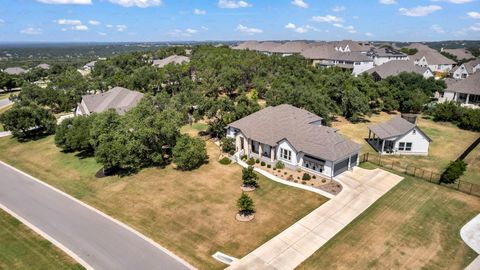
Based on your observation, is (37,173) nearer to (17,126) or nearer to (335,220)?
Answer: (17,126)

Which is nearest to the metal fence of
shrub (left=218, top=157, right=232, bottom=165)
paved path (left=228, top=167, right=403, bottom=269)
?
paved path (left=228, top=167, right=403, bottom=269)

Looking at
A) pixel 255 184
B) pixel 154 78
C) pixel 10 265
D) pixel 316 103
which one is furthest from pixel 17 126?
pixel 316 103

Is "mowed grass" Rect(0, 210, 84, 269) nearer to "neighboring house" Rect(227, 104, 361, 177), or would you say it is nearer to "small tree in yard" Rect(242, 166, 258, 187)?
"small tree in yard" Rect(242, 166, 258, 187)

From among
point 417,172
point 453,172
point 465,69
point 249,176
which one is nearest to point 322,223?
point 249,176

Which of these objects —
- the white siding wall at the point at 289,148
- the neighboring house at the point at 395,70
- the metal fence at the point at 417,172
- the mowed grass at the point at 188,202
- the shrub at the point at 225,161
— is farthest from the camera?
the neighboring house at the point at 395,70

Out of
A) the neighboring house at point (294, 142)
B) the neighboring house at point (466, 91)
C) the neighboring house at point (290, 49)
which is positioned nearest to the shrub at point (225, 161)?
the neighboring house at point (294, 142)

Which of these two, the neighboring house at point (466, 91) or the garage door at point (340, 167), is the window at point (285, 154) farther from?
the neighboring house at point (466, 91)
